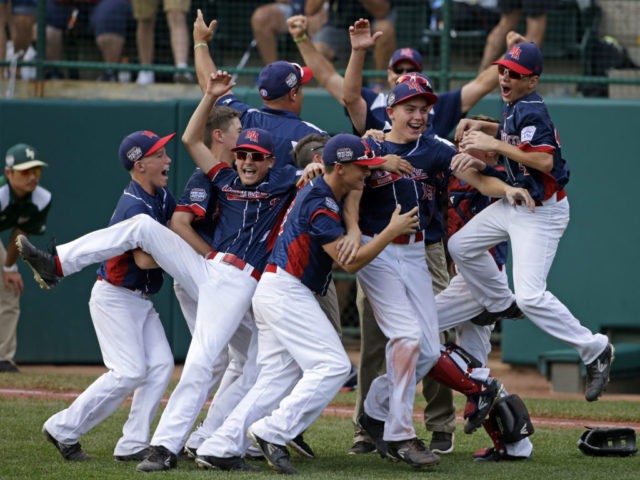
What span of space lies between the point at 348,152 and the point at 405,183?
524 millimetres

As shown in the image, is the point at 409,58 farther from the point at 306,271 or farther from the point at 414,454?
the point at 414,454

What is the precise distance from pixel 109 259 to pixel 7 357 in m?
4.30

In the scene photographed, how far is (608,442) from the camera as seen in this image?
22.7 ft

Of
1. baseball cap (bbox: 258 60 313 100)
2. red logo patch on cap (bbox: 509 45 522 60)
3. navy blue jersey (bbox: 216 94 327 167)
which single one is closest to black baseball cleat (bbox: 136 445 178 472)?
navy blue jersey (bbox: 216 94 327 167)

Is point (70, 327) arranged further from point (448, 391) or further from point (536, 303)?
point (536, 303)

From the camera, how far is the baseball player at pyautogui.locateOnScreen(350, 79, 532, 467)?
20.9 feet

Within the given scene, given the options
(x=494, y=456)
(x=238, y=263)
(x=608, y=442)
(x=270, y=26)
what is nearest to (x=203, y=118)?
(x=238, y=263)

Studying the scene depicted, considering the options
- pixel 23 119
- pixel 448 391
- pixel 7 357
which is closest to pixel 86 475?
pixel 448 391

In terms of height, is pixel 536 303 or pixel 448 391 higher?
pixel 536 303

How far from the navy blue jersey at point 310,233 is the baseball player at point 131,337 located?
2.53 feet

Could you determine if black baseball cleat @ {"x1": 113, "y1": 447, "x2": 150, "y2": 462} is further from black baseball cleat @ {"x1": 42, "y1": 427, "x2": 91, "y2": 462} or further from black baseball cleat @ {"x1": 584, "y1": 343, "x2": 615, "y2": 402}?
black baseball cleat @ {"x1": 584, "y1": 343, "x2": 615, "y2": 402}

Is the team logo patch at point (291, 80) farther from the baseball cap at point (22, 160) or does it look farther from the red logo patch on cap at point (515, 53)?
the baseball cap at point (22, 160)

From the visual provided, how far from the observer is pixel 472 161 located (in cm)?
661

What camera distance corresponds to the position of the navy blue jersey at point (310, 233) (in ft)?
20.2
